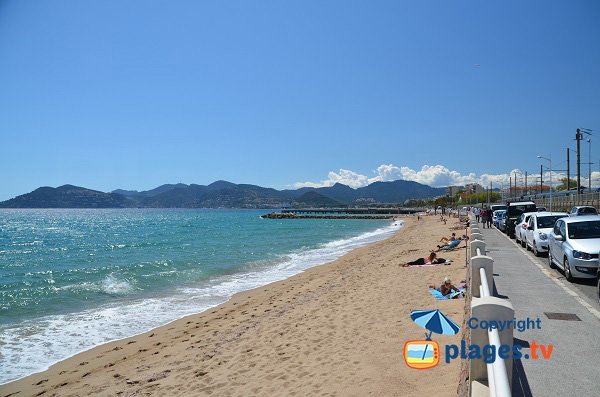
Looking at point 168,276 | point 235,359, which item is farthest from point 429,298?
point 168,276

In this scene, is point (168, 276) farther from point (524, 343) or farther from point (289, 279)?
point (524, 343)

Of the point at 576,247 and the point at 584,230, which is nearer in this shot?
the point at 576,247

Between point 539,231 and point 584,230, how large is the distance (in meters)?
4.98

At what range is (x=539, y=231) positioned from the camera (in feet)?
56.4

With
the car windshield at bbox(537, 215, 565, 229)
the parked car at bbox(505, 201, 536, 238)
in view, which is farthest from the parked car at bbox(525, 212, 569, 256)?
the parked car at bbox(505, 201, 536, 238)

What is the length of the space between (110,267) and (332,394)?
23.7 m

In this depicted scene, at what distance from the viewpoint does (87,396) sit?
7.99 metres

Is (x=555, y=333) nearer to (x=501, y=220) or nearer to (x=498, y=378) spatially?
(x=498, y=378)

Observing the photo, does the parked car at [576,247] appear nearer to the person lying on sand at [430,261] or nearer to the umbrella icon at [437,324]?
the person lying on sand at [430,261]

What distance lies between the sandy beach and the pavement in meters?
0.97

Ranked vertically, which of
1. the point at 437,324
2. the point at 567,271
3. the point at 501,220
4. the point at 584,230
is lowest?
the point at 437,324

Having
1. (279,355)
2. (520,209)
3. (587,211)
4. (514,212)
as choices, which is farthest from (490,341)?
(520,209)

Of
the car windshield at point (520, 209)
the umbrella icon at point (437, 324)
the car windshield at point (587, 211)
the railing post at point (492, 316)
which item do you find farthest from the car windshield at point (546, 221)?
the railing post at point (492, 316)

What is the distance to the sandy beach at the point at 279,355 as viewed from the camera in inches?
267
